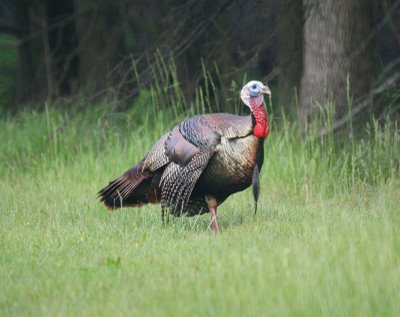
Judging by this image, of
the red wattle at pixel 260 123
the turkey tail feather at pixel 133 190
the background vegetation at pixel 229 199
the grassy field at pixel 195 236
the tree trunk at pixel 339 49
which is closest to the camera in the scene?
the grassy field at pixel 195 236

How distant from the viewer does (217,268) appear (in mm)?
5801

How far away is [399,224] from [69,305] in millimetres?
2351

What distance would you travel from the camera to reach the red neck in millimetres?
7301

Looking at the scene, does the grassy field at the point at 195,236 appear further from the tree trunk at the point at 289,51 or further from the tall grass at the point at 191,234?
A: the tree trunk at the point at 289,51

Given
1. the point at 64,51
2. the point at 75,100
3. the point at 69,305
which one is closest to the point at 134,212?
the point at 69,305

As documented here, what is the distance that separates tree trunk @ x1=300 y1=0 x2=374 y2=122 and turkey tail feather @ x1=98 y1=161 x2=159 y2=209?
2.63 metres

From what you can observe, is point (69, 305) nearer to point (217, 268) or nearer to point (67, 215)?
point (217, 268)

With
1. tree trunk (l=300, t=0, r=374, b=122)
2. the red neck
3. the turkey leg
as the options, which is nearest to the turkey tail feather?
the turkey leg

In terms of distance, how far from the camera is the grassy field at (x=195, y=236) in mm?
5219

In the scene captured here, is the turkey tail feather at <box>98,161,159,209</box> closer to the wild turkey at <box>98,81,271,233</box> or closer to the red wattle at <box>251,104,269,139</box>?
the wild turkey at <box>98,81,271,233</box>

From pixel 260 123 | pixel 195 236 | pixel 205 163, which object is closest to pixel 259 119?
pixel 260 123

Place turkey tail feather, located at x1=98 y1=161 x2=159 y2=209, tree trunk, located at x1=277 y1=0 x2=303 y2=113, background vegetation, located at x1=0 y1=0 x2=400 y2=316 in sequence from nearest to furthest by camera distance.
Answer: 1. background vegetation, located at x1=0 y1=0 x2=400 y2=316
2. turkey tail feather, located at x1=98 y1=161 x2=159 y2=209
3. tree trunk, located at x1=277 y1=0 x2=303 y2=113

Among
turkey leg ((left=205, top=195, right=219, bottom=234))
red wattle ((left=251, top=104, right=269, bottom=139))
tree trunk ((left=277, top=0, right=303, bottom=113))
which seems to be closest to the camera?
red wattle ((left=251, top=104, right=269, bottom=139))

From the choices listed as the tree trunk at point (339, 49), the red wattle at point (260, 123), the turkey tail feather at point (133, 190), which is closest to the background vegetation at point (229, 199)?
the tree trunk at point (339, 49)
